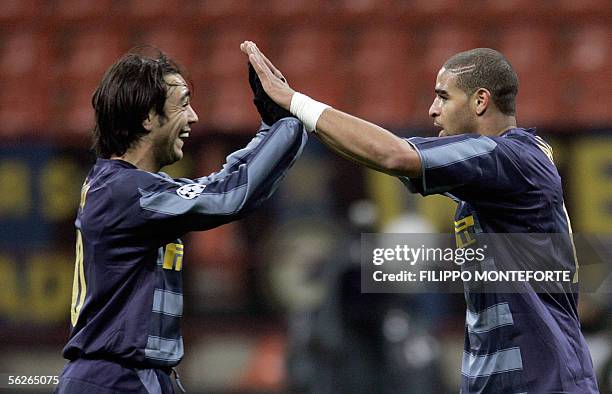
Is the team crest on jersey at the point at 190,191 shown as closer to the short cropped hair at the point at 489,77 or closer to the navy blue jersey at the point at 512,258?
the navy blue jersey at the point at 512,258

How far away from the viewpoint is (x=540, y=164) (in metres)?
Answer: 2.48

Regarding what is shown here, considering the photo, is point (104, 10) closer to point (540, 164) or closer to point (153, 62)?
point (153, 62)

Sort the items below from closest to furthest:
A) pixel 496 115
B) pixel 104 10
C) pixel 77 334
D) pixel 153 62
Answer: pixel 77 334, pixel 153 62, pixel 496 115, pixel 104 10

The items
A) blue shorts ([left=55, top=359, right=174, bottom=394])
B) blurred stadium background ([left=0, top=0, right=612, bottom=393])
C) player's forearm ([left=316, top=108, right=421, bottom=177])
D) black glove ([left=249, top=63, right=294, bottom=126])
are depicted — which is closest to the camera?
blue shorts ([left=55, top=359, right=174, bottom=394])

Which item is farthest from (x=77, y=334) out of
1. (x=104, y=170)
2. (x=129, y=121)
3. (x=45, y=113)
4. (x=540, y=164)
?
(x=45, y=113)

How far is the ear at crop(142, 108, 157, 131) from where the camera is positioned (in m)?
2.42

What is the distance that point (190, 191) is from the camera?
2.31 meters

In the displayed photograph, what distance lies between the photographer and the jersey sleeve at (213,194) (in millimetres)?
2273

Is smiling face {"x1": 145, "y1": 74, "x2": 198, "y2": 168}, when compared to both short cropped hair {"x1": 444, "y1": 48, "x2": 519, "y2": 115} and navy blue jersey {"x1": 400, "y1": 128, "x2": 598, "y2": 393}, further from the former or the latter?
short cropped hair {"x1": 444, "y1": 48, "x2": 519, "y2": 115}

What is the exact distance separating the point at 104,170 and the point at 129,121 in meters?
0.15

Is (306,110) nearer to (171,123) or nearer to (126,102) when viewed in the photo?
(171,123)

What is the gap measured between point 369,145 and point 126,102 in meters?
0.67

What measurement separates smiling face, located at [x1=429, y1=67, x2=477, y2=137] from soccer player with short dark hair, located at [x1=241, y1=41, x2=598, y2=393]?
81 mm

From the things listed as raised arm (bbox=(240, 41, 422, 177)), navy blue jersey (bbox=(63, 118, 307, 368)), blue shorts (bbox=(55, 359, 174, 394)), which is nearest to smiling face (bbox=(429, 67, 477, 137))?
raised arm (bbox=(240, 41, 422, 177))
